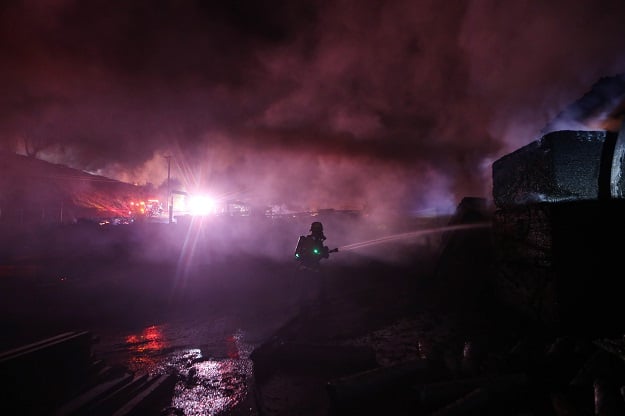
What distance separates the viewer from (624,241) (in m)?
2.99

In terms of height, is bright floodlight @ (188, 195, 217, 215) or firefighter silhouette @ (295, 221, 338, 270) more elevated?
bright floodlight @ (188, 195, 217, 215)

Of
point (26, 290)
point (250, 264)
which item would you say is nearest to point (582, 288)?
point (250, 264)

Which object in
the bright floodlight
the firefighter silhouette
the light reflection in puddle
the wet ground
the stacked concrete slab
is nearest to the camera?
the stacked concrete slab

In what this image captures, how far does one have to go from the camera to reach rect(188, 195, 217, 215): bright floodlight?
123 feet

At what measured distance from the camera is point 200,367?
13.4 feet

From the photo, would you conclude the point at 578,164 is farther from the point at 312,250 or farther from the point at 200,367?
the point at 200,367

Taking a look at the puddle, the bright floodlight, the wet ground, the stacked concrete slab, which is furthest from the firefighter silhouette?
the bright floodlight

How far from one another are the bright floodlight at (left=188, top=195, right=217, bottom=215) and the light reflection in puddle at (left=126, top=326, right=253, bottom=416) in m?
32.5

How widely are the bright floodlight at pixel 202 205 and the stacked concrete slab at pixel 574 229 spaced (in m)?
35.6

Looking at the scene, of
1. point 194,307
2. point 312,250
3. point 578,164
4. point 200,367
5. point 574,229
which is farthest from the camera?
point 194,307

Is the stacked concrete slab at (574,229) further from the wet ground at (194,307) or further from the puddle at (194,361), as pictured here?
the puddle at (194,361)

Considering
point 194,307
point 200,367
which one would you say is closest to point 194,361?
point 200,367

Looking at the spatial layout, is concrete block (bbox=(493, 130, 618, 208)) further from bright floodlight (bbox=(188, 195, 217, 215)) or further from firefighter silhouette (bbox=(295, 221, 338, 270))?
bright floodlight (bbox=(188, 195, 217, 215))

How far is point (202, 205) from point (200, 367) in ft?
126
